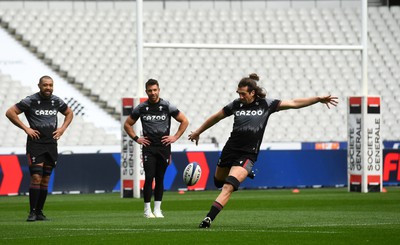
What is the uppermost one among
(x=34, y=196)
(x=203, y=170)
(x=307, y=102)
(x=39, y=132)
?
(x=307, y=102)

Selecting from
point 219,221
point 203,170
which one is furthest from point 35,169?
A: point 203,170

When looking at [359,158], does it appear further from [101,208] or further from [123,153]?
[101,208]

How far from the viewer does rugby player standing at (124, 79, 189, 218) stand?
52.9 feet

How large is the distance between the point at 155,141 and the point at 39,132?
1.79 m

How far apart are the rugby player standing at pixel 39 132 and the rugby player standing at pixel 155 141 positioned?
1307mm

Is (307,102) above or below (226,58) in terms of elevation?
below

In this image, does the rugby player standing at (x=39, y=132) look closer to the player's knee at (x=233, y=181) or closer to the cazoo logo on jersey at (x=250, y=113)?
the cazoo logo on jersey at (x=250, y=113)

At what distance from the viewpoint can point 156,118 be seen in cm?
1627

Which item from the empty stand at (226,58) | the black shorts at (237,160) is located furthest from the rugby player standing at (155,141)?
the empty stand at (226,58)

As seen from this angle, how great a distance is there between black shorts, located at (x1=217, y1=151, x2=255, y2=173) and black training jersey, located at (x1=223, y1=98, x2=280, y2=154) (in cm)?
7

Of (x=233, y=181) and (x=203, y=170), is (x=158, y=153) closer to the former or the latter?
(x=233, y=181)

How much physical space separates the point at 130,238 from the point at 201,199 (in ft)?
33.8

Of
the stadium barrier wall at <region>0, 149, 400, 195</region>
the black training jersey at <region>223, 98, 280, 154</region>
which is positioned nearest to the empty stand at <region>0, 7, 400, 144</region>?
the stadium barrier wall at <region>0, 149, 400, 195</region>

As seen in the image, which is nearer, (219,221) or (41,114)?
(219,221)
